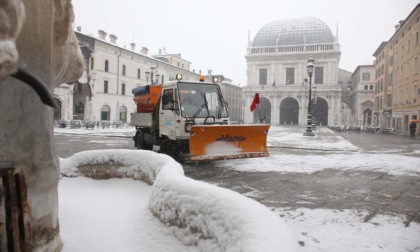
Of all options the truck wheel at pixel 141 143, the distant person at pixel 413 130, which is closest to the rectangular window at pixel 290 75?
the distant person at pixel 413 130

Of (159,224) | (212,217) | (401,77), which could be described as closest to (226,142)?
(159,224)

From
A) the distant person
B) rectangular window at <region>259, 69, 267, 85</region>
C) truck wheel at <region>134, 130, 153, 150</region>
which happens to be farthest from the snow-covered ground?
rectangular window at <region>259, 69, 267, 85</region>

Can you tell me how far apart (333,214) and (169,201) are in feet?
9.40

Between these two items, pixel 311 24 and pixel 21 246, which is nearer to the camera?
pixel 21 246

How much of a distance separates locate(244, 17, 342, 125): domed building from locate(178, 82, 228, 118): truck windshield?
51.1 metres

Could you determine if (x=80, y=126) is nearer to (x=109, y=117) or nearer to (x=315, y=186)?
(x=109, y=117)

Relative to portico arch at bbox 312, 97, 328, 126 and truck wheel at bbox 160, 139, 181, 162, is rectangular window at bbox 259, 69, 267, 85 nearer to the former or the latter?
portico arch at bbox 312, 97, 328, 126

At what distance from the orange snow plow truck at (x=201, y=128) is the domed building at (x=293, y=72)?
51.3 metres

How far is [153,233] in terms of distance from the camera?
148 inches

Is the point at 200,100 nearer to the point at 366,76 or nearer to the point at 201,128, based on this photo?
the point at 201,128

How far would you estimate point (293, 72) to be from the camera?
64.8 metres

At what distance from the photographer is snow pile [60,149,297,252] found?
91.0 inches

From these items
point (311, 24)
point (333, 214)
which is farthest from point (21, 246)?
point (311, 24)

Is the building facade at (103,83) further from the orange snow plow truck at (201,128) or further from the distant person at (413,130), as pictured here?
the orange snow plow truck at (201,128)
